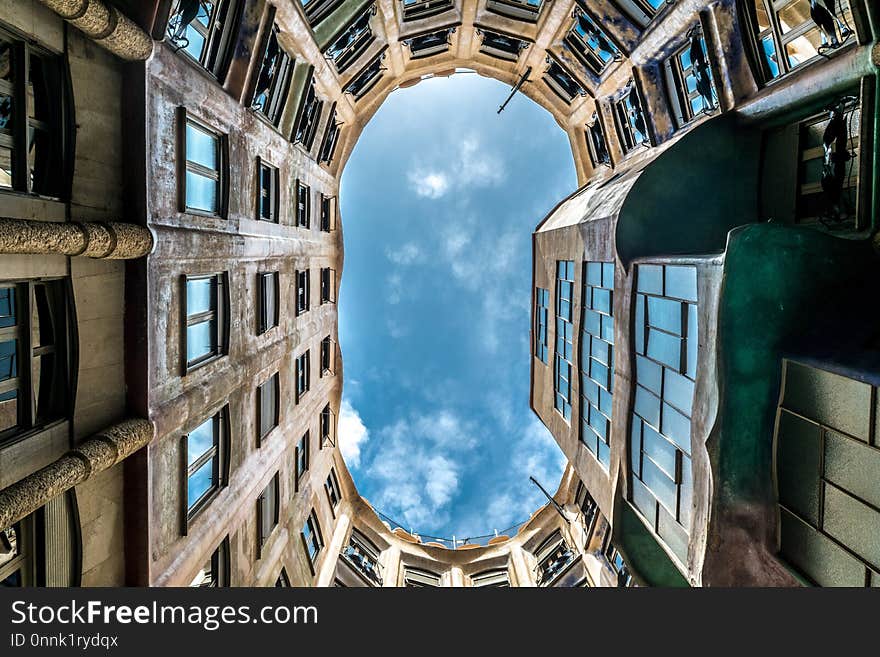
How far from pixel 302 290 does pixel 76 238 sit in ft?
50.8

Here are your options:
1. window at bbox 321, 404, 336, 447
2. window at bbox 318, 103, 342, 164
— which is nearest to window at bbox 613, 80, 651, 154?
window at bbox 318, 103, 342, 164

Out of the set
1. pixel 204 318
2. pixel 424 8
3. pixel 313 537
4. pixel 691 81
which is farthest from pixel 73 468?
pixel 424 8

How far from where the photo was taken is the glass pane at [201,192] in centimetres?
1199

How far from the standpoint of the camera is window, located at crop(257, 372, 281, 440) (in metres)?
16.4

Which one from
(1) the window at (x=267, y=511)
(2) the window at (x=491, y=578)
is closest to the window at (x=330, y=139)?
(1) the window at (x=267, y=511)

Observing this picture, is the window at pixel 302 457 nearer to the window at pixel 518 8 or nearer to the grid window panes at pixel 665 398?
the grid window panes at pixel 665 398

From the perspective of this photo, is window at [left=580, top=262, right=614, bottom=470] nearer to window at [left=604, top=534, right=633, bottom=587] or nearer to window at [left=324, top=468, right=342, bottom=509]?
window at [left=604, top=534, right=633, bottom=587]

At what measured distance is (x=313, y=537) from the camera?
977 inches

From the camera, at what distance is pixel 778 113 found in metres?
12.5

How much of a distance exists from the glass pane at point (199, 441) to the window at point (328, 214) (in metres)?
17.6

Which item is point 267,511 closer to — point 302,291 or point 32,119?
point 302,291

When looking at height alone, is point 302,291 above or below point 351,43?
below

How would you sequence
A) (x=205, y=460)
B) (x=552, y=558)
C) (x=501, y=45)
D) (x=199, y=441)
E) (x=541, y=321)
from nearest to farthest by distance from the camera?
(x=199, y=441), (x=205, y=460), (x=541, y=321), (x=501, y=45), (x=552, y=558)

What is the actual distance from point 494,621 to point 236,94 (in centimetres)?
1756
